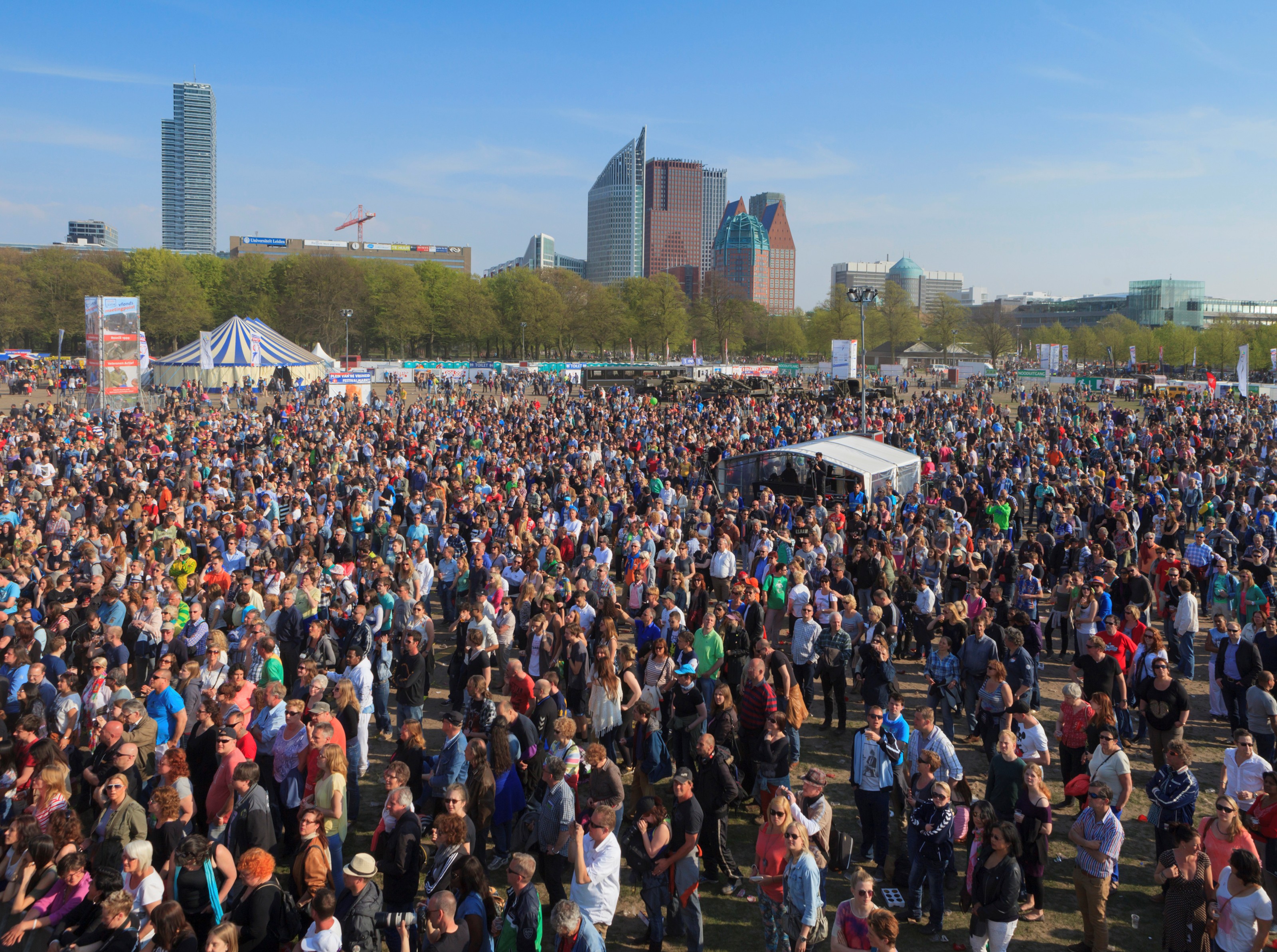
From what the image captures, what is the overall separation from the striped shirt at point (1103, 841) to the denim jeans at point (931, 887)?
0.80 meters

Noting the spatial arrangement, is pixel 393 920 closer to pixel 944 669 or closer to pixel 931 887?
pixel 931 887

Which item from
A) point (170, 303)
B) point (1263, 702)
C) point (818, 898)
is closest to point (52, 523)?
point (818, 898)

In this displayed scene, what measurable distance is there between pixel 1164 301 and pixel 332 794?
633 feet

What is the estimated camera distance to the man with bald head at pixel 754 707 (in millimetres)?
7109

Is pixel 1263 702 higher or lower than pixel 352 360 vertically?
lower

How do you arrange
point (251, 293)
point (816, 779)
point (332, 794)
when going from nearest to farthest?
point (816, 779) < point (332, 794) < point (251, 293)

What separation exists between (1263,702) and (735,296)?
330 feet

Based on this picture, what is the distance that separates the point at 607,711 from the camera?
7262mm

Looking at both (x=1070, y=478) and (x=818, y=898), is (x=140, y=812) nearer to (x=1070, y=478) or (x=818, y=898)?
(x=818, y=898)

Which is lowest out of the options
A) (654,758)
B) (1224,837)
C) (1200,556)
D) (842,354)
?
(654,758)

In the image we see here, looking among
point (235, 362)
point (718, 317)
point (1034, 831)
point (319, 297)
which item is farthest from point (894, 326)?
point (1034, 831)

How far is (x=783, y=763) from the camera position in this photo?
6.48 meters

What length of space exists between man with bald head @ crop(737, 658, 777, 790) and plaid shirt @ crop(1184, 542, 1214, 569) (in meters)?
7.61

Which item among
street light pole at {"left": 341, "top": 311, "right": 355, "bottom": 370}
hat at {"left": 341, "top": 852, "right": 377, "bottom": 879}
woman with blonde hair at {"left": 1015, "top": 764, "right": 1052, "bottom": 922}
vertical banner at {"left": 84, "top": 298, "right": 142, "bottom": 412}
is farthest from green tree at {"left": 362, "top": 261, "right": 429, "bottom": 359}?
woman with blonde hair at {"left": 1015, "top": 764, "right": 1052, "bottom": 922}
